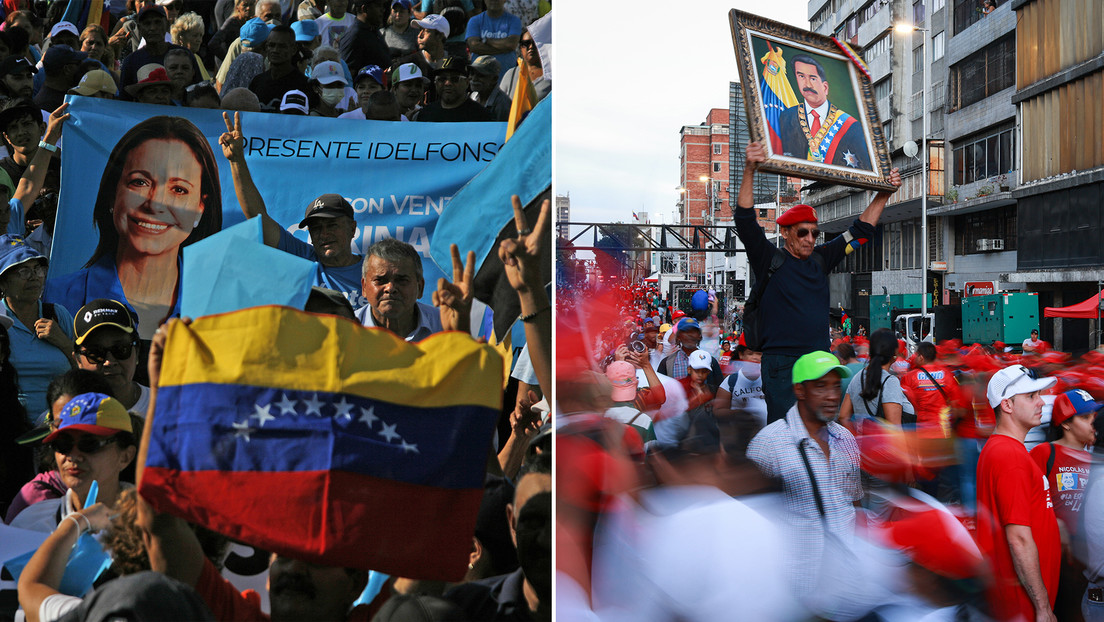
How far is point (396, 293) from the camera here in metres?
2.86

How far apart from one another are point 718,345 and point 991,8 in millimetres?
2322

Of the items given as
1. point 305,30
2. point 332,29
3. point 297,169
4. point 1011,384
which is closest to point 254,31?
point 305,30

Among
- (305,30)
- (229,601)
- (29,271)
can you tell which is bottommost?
(229,601)

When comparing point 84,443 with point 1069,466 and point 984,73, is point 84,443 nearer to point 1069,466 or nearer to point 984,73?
point 1069,466

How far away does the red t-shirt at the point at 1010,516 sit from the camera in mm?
2453

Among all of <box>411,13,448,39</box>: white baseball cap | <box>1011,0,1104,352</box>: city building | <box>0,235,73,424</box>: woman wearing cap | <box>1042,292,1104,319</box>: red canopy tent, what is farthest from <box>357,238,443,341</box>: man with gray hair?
<box>1042,292,1104,319</box>: red canopy tent

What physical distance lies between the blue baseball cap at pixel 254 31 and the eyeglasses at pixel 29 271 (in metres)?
1.09

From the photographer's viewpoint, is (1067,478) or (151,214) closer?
(1067,478)

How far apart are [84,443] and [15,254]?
73cm

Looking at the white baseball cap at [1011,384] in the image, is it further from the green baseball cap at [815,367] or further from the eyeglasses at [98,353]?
the eyeglasses at [98,353]

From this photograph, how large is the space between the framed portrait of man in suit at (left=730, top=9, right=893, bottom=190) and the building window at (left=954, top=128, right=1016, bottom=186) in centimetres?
40

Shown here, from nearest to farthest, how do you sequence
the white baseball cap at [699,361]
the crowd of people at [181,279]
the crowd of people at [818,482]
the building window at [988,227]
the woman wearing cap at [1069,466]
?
the crowd of people at [818,482], the woman wearing cap at [1069,466], the crowd of people at [181,279], the building window at [988,227], the white baseball cap at [699,361]

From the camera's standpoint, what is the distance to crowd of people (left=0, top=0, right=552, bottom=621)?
269 centimetres

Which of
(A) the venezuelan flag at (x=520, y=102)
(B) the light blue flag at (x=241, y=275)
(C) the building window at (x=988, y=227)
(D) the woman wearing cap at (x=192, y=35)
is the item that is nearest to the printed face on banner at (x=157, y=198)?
(B) the light blue flag at (x=241, y=275)
